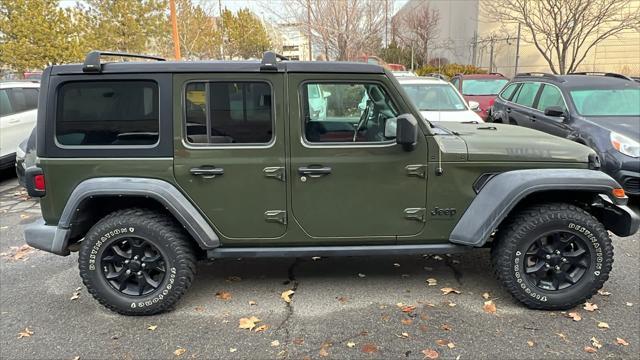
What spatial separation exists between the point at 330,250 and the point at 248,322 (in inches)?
30.8

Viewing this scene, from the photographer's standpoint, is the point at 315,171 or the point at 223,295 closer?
the point at 315,171

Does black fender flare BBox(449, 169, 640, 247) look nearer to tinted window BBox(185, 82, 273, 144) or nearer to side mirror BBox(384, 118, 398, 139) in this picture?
side mirror BBox(384, 118, 398, 139)

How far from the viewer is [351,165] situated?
3.38 m

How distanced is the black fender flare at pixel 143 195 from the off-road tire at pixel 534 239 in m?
2.17

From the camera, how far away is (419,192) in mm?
3434

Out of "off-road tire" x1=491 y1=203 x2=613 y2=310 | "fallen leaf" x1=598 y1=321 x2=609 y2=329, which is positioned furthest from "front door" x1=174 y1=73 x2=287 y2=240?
"fallen leaf" x1=598 y1=321 x2=609 y2=329

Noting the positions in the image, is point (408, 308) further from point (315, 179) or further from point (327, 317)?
point (315, 179)

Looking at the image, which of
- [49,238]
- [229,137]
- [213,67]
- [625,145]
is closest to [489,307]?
[229,137]

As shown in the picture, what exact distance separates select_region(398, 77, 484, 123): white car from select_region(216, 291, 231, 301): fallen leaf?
5114mm

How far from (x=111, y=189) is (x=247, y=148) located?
98 cm

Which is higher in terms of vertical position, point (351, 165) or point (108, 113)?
point (108, 113)

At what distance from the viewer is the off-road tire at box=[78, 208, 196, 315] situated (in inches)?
133

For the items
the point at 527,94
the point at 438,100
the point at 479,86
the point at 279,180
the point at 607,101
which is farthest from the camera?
the point at 479,86

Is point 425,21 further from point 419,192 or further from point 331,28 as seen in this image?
point 419,192
